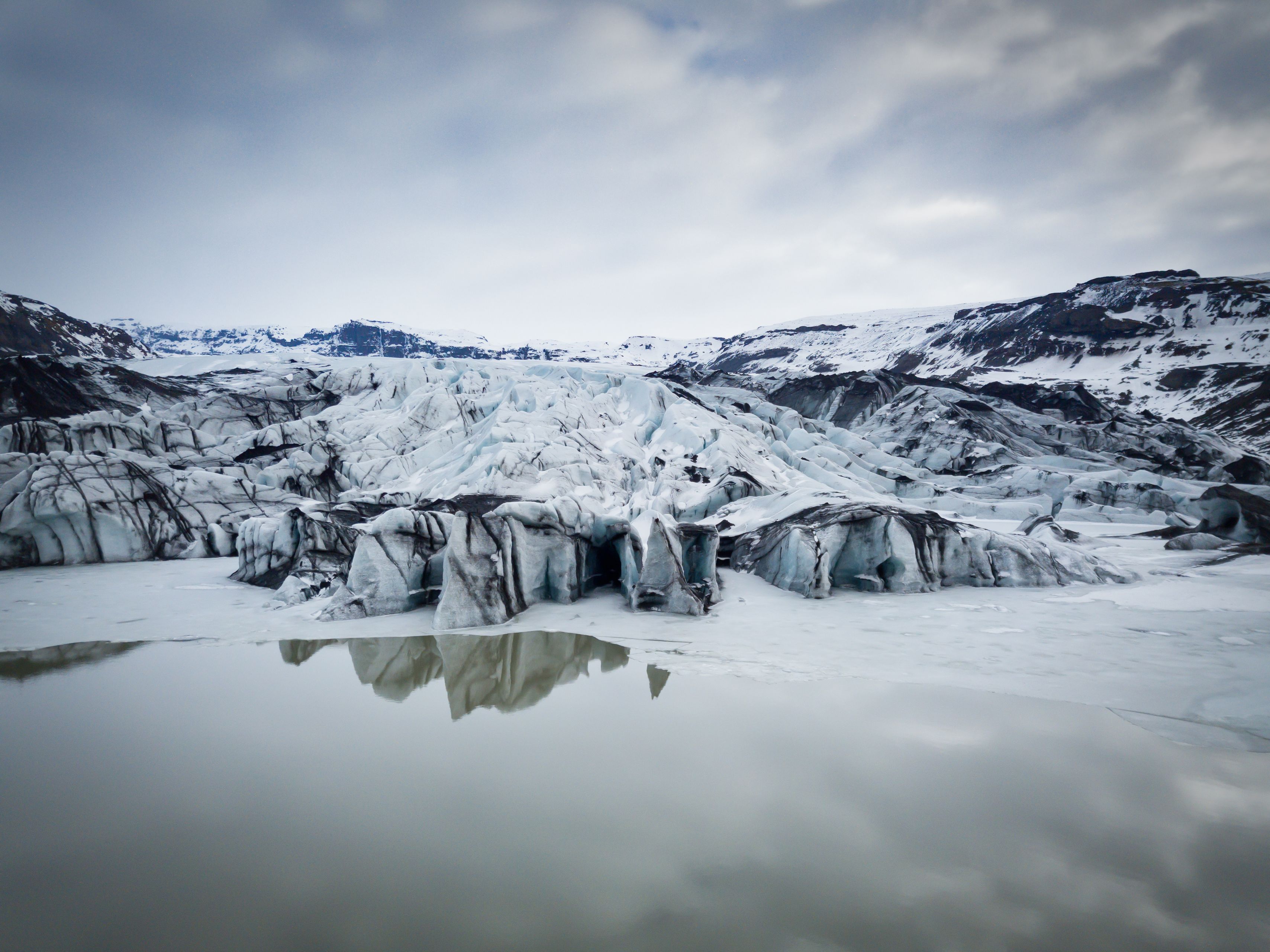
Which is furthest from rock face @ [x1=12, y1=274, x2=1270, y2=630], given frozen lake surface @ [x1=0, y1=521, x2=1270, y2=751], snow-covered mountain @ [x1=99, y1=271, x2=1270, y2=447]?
snow-covered mountain @ [x1=99, y1=271, x2=1270, y2=447]

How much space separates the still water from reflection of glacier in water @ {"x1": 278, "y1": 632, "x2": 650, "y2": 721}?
0.16 meters

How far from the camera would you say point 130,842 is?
2992 mm

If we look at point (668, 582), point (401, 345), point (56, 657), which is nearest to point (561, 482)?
point (668, 582)

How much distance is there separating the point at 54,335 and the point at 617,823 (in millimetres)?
56324

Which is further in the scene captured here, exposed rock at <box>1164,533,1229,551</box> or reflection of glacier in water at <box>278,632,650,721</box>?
exposed rock at <box>1164,533,1229,551</box>

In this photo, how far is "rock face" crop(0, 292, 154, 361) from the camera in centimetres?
3581

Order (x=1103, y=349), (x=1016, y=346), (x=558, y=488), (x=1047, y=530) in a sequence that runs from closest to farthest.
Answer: (x=1047, y=530) < (x=558, y=488) < (x=1103, y=349) < (x=1016, y=346)

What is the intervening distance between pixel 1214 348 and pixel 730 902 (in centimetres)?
6904

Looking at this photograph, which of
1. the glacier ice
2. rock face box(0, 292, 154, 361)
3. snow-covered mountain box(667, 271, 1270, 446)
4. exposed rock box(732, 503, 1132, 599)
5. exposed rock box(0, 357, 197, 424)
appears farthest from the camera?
snow-covered mountain box(667, 271, 1270, 446)

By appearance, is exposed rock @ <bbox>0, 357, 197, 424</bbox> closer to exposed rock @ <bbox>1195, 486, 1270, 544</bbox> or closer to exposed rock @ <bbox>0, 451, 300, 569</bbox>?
exposed rock @ <bbox>0, 451, 300, 569</bbox>

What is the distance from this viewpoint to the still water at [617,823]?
2.48m

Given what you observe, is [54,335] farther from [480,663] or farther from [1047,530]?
[1047,530]

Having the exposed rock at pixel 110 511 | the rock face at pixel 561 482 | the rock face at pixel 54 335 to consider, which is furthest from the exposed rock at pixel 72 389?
the rock face at pixel 54 335

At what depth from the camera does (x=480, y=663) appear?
6.03m
